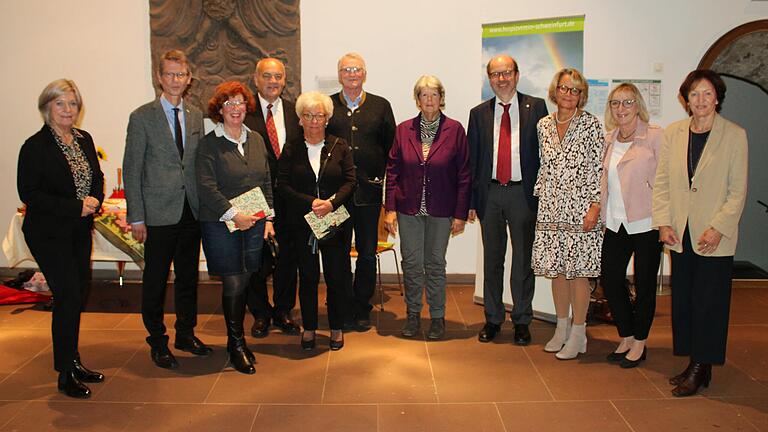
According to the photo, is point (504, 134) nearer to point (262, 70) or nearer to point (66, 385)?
point (262, 70)

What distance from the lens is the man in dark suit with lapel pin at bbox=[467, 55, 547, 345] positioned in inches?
167

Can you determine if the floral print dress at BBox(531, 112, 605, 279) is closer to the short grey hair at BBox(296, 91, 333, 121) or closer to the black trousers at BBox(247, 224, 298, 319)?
the short grey hair at BBox(296, 91, 333, 121)

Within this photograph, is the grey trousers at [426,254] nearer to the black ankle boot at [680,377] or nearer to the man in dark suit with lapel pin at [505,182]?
the man in dark suit with lapel pin at [505,182]

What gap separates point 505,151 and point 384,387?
161cm

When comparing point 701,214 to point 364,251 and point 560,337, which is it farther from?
point 364,251

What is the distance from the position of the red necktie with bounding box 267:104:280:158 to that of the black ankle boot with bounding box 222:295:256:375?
99cm

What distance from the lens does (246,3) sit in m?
5.92

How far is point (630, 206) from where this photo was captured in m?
3.83

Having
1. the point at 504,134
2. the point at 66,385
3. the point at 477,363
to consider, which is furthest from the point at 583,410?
the point at 66,385

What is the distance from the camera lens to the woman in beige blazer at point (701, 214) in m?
3.46

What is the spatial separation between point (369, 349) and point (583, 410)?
1.42 meters

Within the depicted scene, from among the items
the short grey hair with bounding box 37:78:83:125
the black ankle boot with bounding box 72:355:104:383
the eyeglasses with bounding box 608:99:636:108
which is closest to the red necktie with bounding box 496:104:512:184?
the eyeglasses with bounding box 608:99:636:108

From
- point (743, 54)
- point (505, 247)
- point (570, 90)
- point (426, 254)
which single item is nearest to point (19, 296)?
point (426, 254)

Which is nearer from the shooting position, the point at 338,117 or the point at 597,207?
the point at 597,207
